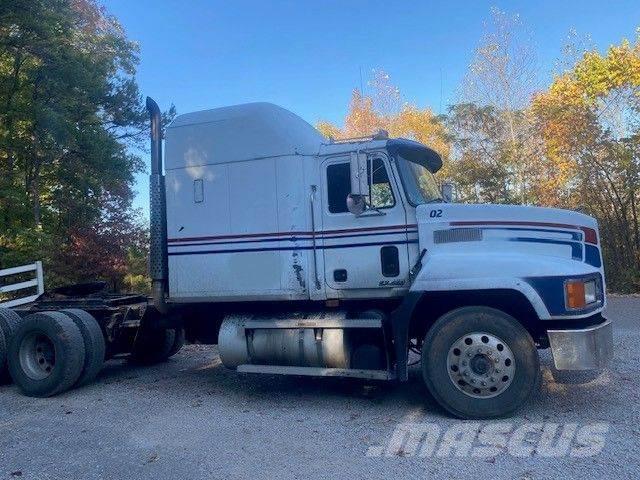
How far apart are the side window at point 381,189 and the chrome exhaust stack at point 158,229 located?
2.70 meters

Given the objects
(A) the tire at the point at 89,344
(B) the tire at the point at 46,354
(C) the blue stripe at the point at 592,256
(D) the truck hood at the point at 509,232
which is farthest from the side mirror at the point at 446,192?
(B) the tire at the point at 46,354

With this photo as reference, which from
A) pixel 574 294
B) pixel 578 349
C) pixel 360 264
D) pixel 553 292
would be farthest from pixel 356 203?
pixel 578 349

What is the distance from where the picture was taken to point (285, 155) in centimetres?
600

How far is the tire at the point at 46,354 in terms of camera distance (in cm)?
648

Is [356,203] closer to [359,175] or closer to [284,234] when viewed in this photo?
[359,175]

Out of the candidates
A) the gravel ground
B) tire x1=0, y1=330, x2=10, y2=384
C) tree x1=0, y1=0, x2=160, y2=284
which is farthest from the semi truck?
tree x1=0, y1=0, x2=160, y2=284

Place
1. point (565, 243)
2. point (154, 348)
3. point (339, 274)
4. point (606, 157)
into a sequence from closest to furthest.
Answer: point (565, 243), point (339, 274), point (154, 348), point (606, 157)

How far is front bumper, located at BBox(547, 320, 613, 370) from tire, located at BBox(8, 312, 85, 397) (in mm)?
5574

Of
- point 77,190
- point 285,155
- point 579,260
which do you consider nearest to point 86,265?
point 77,190

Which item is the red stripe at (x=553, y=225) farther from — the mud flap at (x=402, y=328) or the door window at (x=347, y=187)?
the mud flap at (x=402, y=328)

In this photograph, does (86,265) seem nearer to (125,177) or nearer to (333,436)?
(125,177)

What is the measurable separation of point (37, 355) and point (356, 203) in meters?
4.78

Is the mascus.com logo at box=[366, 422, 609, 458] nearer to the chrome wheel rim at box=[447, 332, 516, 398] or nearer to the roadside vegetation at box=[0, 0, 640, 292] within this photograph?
the chrome wheel rim at box=[447, 332, 516, 398]

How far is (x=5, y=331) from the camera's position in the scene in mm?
7156
